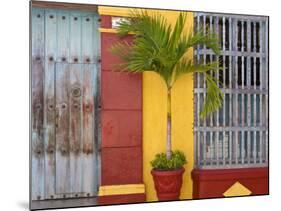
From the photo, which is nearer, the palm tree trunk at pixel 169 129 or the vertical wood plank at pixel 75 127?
the vertical wood plank at pixel 75 127

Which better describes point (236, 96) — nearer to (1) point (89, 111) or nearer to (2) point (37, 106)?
(1) point (89, 111)

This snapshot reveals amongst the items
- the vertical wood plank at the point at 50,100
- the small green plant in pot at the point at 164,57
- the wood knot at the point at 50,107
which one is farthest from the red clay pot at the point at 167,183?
the wood knot at the point at 50,107

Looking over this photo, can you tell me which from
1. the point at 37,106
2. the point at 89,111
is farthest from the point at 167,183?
the point at 37,106

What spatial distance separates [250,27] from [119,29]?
49.3 inches

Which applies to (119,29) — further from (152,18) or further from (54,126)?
(54,126)

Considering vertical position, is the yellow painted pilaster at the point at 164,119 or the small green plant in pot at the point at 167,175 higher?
the yellow painted pilaster at the point at 164,119

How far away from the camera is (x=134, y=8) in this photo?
3295 millimetres

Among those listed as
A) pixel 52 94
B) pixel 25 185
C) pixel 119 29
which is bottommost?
pixel 25 185

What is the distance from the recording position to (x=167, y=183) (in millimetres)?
3279

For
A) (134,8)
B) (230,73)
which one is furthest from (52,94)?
(230,73)

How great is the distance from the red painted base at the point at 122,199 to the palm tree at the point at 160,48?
42 cm

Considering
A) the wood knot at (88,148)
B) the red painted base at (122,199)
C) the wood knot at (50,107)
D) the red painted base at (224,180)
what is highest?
the wood knot at (50,107)

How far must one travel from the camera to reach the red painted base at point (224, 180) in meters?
3.45

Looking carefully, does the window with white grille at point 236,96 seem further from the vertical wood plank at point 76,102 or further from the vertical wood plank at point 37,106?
the vertical wood plank at point 37,106
